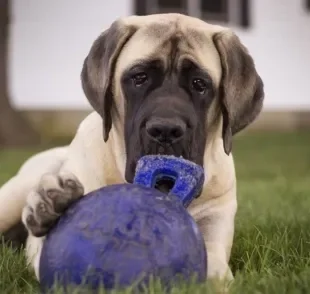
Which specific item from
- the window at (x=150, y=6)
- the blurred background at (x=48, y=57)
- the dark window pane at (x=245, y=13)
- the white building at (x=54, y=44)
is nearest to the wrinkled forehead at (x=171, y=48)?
the blurred background at (x=48, y=57)

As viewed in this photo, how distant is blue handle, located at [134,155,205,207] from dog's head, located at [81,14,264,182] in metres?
0.09

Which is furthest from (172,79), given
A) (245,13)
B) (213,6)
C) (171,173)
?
(245,13)

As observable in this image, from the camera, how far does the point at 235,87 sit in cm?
301

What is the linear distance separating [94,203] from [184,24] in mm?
980

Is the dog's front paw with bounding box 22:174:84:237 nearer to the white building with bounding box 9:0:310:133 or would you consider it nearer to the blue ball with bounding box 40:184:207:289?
the blue ball with bounding box 40:184:207:289

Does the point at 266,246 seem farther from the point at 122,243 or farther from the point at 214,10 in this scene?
the point at 214,10

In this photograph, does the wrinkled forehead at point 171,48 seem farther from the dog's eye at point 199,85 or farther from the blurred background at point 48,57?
the blurred background at point 48,57

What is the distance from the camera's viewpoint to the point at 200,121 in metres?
2.90

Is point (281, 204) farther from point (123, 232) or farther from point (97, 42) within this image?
point (123, 232)

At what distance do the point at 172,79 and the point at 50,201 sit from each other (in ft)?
2.40

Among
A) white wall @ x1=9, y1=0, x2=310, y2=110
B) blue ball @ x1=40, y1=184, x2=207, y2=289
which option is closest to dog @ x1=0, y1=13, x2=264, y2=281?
blue ball @ x1=40, y1=184, x2=207, y2=289

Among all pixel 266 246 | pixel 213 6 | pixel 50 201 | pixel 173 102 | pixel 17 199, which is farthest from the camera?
pixel 213 6

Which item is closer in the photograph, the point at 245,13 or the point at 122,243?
the point at 122,243

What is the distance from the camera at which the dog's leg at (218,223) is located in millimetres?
2928
